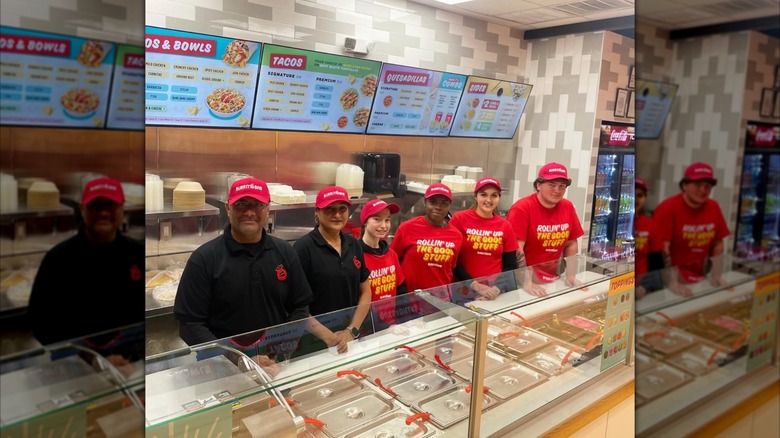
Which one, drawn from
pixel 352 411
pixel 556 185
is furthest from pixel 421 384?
pixel 556 185

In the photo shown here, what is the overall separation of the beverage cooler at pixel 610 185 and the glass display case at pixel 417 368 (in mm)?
3086

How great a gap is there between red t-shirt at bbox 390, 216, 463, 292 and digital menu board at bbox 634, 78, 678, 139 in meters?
3.15

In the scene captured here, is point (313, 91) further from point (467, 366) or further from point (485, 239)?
point (467, 366)

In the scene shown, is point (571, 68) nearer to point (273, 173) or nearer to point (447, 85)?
point (447, 85)

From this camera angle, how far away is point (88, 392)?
17.0 inches

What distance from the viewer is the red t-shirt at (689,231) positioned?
40 cm

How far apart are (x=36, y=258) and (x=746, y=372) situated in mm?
569

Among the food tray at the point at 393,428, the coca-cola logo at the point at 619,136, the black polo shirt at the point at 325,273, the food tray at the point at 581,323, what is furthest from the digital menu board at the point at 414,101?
the food tray at the point at 393,428

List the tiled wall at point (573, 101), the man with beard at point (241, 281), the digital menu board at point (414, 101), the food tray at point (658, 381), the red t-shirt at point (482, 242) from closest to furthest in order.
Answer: the food tray at point (658, 381) → the man with beard at point (241, 281) → the red t-shirt at point (482, 242) → the digital menu board at point (414, 101) → the tiled wall at point (573, 101)

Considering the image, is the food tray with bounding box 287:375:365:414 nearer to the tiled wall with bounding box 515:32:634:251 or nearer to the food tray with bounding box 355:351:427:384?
the food tray with bounding box 355:351:427:384

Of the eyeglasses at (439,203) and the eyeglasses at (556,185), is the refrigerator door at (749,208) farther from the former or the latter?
the eyeglasses at (556,185)

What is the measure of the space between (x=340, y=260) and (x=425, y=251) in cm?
75

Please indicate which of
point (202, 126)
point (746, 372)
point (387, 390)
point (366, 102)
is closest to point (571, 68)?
point (366, 102)

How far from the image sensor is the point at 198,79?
3.63 m
